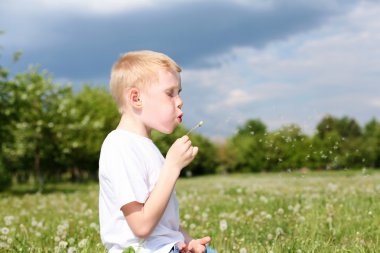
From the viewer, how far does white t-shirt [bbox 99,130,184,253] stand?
10.9ft

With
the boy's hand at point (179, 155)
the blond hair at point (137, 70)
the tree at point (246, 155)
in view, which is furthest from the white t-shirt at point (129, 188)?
the tree at point (246, 155)

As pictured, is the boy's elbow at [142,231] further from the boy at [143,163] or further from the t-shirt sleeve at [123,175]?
the t-shirt sleeve at [123,175]

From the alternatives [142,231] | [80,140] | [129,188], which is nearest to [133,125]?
[129,188]

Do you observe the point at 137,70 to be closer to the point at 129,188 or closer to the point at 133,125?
the point at 133,125

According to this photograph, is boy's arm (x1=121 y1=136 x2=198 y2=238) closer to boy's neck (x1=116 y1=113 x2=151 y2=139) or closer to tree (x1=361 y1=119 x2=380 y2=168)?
boy's neck (x1=116 y1=113 x2=151 y2=139)

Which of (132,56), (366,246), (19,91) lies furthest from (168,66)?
(19,91)

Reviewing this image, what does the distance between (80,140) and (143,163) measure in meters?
46.6

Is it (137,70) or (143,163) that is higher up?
(137,70)

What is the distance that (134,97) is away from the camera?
349cm

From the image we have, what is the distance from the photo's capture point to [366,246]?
5840 millimetres

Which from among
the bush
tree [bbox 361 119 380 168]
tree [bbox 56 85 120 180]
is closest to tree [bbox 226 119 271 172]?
tree [bbox 361 119 380 168]

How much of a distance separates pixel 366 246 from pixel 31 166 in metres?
62.3

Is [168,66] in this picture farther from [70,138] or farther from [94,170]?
[94,170]

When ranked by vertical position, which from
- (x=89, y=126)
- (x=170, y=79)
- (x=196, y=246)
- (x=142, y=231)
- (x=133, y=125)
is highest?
(x=89, y=126)
